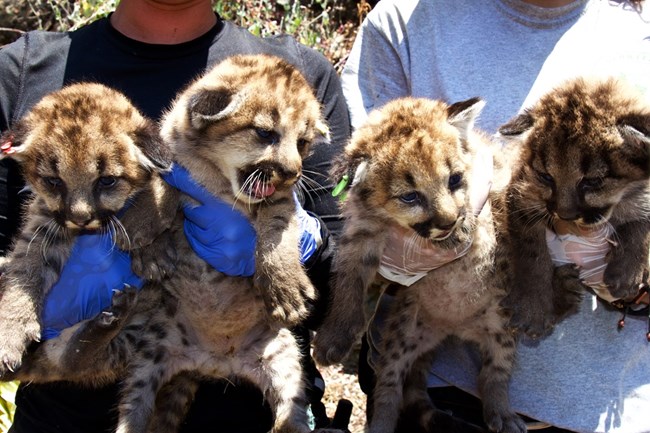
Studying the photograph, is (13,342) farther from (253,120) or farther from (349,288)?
(349,288)

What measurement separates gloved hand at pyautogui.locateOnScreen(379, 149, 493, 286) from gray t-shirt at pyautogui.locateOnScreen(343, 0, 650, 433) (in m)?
0.31

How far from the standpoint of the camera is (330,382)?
8.80 metres

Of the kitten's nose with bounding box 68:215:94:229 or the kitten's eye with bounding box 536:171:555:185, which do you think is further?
the kitten's eye with bounding box 536:171:555:185

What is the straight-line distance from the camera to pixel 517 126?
4.32 meters

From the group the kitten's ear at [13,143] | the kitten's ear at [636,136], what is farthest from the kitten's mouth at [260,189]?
the kitten's ear at [636,136]

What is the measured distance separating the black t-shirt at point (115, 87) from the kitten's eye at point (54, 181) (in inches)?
18.7

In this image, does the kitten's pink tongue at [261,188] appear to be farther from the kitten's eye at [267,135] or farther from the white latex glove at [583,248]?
the white latex glove at [583,248]

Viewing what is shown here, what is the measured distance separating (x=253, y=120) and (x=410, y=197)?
36.8 inches

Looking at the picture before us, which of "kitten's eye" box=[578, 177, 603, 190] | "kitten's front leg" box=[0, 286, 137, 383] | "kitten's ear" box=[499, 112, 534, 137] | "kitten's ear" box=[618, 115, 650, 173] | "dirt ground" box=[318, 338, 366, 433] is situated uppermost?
"kitten's ear" box=[618, 115, 650, 173]

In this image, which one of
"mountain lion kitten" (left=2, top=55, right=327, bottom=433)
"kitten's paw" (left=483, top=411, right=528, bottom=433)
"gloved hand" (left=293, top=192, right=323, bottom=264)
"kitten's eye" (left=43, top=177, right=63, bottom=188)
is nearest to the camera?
"kitten's eye" (left=43, top=177, right=63, bottom=188)

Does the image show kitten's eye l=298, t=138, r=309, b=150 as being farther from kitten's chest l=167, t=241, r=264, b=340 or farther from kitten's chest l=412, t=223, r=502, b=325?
kitten's chest l=412, t=223, r=502, b=325

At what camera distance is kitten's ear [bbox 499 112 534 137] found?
432cm

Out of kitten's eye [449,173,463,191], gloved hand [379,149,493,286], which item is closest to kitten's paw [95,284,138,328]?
gloved hand [379,149,493,286]

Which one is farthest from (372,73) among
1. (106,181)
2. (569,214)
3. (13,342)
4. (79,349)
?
(13,342)
